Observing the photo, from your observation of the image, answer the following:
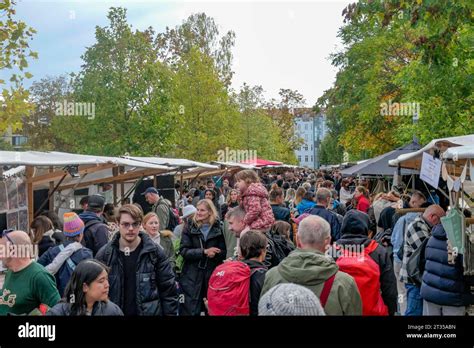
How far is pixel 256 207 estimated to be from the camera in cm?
776

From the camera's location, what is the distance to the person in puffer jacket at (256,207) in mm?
7691

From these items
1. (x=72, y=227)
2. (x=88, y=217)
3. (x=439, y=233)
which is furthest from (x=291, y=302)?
(x=88, y=217)

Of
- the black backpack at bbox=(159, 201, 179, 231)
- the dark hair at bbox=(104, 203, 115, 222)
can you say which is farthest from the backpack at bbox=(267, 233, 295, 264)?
the black backpack at bbox=(159, 201, 179, 231)

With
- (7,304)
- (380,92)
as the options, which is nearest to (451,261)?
(7,304)

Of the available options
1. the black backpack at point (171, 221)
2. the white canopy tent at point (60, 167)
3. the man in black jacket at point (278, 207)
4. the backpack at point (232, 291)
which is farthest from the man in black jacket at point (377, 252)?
the black backpack at point (171, 221)

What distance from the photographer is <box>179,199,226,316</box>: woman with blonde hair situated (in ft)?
25.1

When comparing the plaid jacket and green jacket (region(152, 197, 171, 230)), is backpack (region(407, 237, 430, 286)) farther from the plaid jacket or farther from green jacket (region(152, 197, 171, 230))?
green jacket (region(152, 197, 171, 230))

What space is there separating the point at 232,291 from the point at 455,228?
2188 mm

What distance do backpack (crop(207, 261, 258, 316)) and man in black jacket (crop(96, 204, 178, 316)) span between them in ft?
2.11

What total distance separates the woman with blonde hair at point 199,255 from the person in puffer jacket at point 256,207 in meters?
0.37

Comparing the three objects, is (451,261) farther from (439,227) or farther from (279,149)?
(279,149)

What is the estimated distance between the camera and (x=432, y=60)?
11023mm

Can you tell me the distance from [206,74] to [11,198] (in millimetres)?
30969

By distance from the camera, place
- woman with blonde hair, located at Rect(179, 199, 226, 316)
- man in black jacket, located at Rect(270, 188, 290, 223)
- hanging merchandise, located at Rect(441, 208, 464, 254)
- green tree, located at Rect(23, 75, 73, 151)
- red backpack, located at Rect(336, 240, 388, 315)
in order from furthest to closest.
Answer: green tree, located at Rect(23, 75, 73, 151), man in black jacket, located at Rect(270, 188, 290, 223), woman with blonde hair, located at Rect(179, 199, 226, 316), hanging merchandise, located at Rect(441, 208, 464, 254), red backpack, located at Rect(336, 240, 388, 315)
